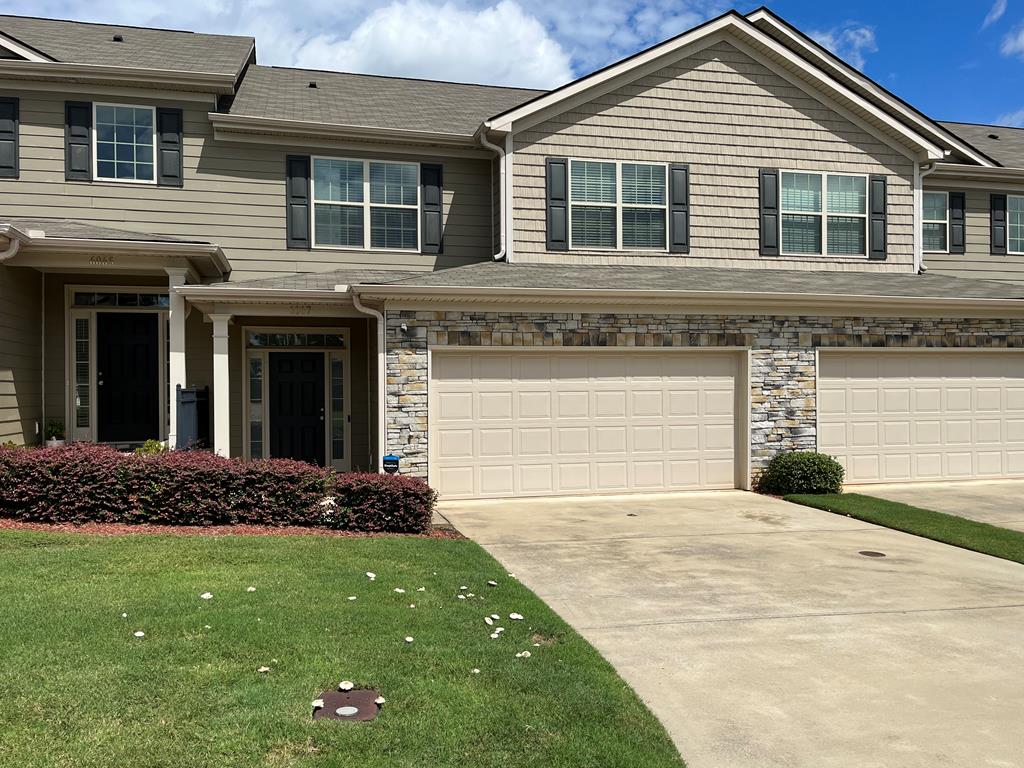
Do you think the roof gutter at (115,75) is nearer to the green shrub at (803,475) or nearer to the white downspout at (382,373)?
the white downspout at (382,373)

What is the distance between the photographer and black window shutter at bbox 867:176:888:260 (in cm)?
1432

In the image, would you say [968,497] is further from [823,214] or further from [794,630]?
[794,630]

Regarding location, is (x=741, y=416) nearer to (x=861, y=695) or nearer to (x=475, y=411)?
(x=475, y=411)

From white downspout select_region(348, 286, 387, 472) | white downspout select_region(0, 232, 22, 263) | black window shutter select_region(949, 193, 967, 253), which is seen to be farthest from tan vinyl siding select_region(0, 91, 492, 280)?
black window shutter select_region(949, 193, 967, 253)

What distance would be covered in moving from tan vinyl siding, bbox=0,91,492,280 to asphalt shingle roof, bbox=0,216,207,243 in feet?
0.85

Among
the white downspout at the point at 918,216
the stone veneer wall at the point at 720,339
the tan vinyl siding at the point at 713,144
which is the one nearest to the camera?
the stone veneer wall at the point at 720,339

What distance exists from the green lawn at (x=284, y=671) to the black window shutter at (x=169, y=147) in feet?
25.3

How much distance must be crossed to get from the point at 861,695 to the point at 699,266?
9.92 metres

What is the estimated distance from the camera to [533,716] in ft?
13.3

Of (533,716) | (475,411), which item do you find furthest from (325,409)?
(533,716)

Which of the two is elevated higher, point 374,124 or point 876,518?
point 374,124

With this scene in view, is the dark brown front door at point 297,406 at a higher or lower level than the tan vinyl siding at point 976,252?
lower

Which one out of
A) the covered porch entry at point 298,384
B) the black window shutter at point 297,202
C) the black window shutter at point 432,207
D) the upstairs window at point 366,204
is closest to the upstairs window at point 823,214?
the black window shutter at point 432,207

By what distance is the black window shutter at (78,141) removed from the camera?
41.1 ft
